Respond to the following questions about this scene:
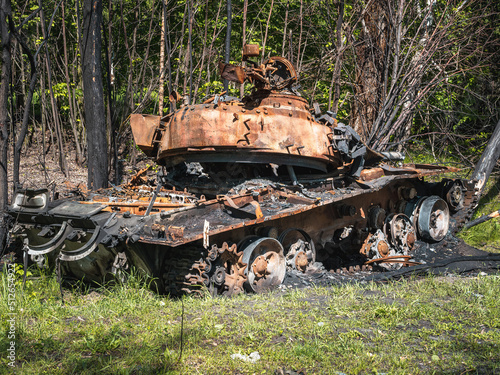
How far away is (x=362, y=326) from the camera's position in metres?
5.02

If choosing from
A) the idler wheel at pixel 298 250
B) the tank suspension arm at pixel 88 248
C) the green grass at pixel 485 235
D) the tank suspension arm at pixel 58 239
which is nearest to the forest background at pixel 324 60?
the tank suspension arm at pixel 58 239

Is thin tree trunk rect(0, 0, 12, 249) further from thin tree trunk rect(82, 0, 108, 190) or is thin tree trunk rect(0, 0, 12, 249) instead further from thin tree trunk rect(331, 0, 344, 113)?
thin tree trunk rect(331, 0, 344, 113)

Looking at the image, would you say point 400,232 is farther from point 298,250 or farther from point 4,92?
point 4,92

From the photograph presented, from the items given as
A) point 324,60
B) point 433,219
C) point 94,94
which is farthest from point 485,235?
point 94,94

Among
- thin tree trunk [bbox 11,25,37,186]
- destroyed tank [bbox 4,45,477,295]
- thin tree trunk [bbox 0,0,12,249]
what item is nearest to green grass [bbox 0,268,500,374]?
destroyed tank [bbox 4,45,477,295]

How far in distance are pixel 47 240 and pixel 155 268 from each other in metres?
1.66

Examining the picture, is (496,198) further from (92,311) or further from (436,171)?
(92,311)

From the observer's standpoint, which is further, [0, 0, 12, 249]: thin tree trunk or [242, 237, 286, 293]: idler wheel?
[0, 0, 12, 249]: thin tree trunk

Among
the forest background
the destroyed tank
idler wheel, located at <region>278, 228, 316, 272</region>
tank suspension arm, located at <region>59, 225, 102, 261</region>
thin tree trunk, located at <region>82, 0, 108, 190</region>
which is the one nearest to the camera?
tank suspension arm, located at <region>59, 225, 102, 261</region>

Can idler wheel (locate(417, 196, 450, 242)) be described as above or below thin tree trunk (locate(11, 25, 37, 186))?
below

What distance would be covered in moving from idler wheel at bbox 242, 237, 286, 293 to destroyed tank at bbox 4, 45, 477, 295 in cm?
2

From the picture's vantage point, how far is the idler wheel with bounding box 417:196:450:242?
421 inches

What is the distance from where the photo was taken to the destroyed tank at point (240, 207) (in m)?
6.43

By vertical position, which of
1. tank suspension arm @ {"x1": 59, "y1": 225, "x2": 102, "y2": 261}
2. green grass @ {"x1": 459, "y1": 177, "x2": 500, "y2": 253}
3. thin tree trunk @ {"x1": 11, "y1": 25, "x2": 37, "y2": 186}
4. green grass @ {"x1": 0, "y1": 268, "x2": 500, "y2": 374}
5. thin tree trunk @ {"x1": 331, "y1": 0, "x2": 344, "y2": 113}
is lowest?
green grass @ {"x1": 459, "y1": 177, "x2": 500, "y2": 253}
